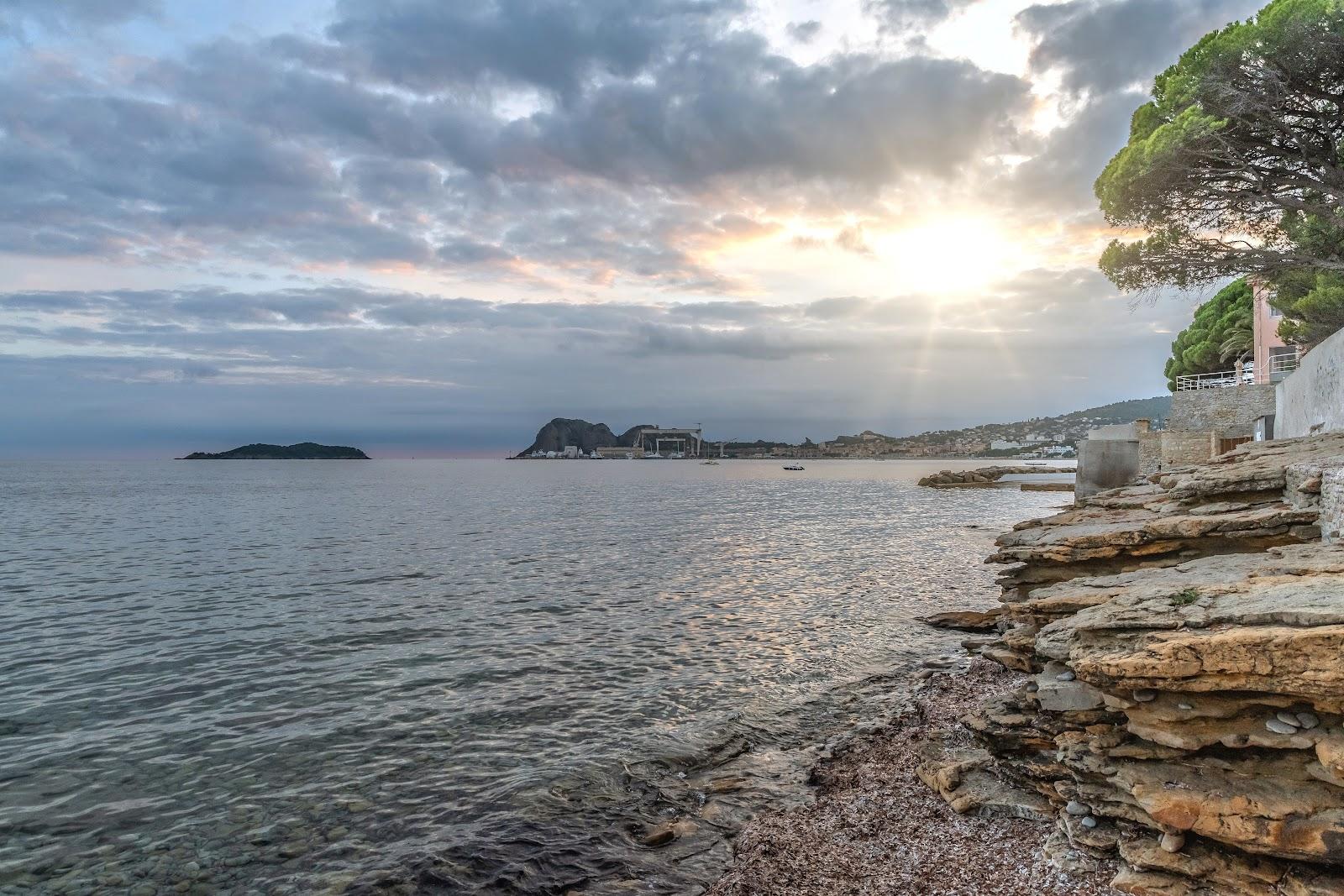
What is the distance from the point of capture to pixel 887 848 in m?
7.98

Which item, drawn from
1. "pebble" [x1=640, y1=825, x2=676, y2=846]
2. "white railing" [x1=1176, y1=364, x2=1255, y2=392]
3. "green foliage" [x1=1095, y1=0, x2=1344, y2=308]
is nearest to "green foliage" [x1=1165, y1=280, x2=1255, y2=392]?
"white railing" [x1=1176, y1=364, x2=1255, y2=392]

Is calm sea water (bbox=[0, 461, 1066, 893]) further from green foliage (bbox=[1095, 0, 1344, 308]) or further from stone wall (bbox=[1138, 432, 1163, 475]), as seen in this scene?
stone wall (bbox=[1138, 432, 1163, 475])

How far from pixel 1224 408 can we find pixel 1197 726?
4290cm

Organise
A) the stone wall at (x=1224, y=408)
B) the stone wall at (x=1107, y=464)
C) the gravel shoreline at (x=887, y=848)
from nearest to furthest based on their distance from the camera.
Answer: the gravel shoreline at (x=887, y=848)
the stone wall at (x=1224, y=408)
the stone wall at (x=1107, y=464)

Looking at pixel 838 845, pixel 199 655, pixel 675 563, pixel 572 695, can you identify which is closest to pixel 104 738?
pixel 199 655

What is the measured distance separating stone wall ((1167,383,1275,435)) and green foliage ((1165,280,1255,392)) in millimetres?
15472

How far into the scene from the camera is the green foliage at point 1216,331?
5566cm

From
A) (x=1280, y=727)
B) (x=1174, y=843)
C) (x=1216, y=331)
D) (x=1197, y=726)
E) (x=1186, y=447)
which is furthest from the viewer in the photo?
(x=1216, y=331)

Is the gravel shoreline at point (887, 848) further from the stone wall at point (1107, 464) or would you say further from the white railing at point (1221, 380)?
the white railing at point (1221, 380)

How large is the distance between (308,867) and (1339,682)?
10.7 meters

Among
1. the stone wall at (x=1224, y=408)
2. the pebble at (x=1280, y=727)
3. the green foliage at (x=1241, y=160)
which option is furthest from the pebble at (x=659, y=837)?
the stone wall at (x=1224, y=408)

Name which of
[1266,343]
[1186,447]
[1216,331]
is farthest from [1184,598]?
[1216,331]

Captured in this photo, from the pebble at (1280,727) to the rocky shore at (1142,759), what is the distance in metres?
0.02

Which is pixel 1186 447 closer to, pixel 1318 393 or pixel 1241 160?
pixel 1318 393
